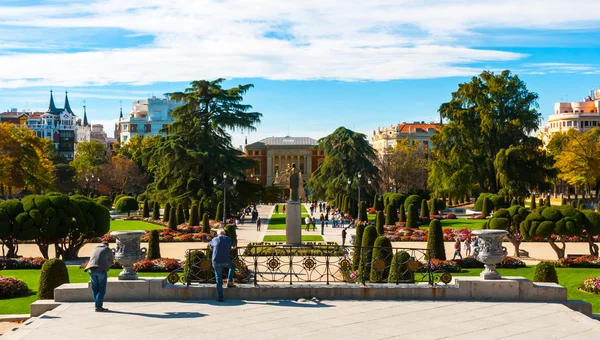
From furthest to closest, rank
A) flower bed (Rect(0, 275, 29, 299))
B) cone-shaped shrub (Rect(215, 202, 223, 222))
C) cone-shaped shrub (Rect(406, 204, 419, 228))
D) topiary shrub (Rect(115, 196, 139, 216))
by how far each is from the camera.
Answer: topiary shrub (Rect(115, 196, 139, 216)) → cone-shaped shrub (Rect(215, 202, 223, 222)) → cone-shaped shrub (Rect(406, 204, 419, 228)) → flower bed (Rect(0, 275, 29, 299))

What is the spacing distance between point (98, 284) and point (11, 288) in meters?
6.61

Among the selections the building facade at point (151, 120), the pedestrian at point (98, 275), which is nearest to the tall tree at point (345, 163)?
the pedestrian at point (98, 275)

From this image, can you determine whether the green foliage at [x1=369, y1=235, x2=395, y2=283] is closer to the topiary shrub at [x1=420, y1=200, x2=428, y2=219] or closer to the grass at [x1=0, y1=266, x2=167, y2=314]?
the grass at [x1=0, y1=266, x2=167, y2=314]

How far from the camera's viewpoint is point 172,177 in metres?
60.8

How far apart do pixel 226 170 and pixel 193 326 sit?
152ft

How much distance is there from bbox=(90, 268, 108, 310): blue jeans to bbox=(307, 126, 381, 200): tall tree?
55545 mm

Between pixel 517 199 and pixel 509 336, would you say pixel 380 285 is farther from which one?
pixel 517 199

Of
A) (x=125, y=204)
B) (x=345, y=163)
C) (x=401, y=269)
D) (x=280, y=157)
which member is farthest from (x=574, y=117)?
(x=401, y=269)

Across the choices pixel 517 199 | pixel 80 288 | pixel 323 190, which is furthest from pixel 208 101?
pixel 80 288

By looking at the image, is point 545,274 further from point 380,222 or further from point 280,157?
point 280,157

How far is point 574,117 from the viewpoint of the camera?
137 metres

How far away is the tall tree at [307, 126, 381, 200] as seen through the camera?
233 feet

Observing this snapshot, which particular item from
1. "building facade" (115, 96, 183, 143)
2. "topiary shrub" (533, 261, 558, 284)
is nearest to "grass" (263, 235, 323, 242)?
"topiary shrub" (533, 261, 558, 284)

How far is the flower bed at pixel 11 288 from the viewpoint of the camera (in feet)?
62.7
